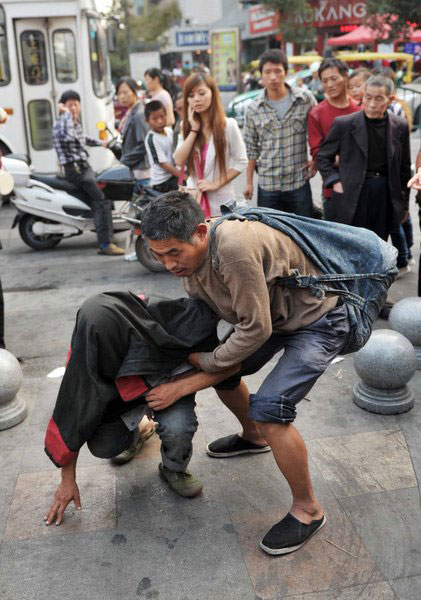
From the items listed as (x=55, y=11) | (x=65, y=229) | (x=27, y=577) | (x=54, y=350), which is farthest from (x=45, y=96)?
(x=27, y=577)

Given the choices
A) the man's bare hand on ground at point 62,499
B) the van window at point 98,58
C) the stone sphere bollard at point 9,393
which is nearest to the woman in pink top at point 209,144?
the stone sphere bollard at point 9,393

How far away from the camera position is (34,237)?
7.71 meters

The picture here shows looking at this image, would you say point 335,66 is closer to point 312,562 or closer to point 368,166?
point 368,166

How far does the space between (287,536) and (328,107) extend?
12.2 ft

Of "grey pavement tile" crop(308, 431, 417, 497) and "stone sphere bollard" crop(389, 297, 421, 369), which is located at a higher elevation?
"stone sphere bollard" crop(389, 297, 421, 369)

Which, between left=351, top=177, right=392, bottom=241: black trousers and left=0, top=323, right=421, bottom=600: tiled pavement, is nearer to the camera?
left=0, top=323, right=421, bottom=600: tiled pavement

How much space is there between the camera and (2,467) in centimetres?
336

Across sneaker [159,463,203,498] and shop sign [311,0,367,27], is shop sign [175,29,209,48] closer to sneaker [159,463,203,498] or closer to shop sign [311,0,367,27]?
shop sign [311,0,367,27]

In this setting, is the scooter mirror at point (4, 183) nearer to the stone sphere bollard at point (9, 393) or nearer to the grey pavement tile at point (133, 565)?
the stone sphere bollard at point (9, 393)

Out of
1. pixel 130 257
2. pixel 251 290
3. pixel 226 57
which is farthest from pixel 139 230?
pixel 226 57

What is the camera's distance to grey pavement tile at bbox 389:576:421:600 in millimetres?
2457

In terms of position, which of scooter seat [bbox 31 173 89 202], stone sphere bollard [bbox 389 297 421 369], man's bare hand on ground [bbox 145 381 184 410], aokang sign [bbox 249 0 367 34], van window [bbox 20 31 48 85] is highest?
aokang sign [bbox 249 0 367 34]

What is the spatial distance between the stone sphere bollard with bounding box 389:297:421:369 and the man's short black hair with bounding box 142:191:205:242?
84.6 inches

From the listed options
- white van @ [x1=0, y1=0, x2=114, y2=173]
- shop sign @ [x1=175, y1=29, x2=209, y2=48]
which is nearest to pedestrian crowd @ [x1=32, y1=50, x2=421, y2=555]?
white van @ [x1=0, y1=0, x2=114, y2=173]
